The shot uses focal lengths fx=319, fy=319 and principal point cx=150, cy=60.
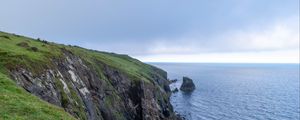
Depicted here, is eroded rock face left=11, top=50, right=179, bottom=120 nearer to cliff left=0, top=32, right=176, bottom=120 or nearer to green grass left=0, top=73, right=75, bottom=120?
cliff left=0, top=32, right=176, bottom=120

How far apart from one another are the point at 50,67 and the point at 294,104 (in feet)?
365

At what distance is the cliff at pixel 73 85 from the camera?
39156 mm

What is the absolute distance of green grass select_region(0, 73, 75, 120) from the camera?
23453 mm

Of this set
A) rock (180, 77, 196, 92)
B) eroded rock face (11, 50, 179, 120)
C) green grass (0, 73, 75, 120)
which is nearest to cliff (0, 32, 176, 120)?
eroded rock face (11, 50, 179, 120)

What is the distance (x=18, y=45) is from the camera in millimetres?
54375

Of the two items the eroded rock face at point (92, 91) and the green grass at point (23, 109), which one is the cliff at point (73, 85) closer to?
the eroded rock face at point (92, 91)

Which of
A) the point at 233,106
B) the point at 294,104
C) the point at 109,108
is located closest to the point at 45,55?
the point at 109,108

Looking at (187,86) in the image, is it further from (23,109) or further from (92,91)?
(23,109)

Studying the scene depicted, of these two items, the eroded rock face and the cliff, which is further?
the eroded rock face

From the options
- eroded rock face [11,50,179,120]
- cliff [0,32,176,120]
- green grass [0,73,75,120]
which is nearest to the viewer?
green grass [0,73,75,120]

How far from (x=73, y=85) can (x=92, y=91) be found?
8563mm

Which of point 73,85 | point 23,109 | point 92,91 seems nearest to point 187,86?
point 92,91

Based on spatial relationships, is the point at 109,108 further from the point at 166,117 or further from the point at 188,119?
the point at 188,119

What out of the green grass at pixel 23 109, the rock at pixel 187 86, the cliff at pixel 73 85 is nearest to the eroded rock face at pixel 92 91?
the cliff at pixel 73 85
